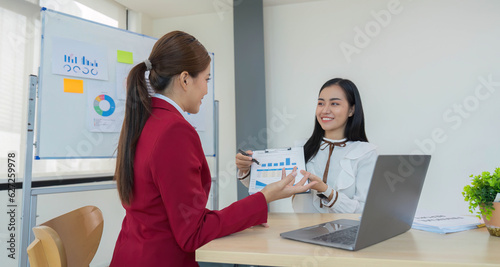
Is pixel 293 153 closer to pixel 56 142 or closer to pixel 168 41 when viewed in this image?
pixel 168 41

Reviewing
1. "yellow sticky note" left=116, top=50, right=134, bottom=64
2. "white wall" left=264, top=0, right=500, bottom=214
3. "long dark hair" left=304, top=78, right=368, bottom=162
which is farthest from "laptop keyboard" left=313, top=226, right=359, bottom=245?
"white wall" left=264, top=0, right=500, bottom=214

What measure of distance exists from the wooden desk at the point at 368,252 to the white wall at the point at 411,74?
8.15 ft

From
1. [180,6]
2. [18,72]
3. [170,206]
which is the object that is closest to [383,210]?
[170,206]

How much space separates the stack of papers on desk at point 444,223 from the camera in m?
1.12

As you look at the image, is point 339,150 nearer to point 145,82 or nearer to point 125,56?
point 145,82

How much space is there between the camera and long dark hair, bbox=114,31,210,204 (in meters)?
1.08

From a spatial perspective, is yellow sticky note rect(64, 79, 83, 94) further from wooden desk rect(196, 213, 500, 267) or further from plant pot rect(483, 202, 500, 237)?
plant pot rect(483, 202, 500, 237)

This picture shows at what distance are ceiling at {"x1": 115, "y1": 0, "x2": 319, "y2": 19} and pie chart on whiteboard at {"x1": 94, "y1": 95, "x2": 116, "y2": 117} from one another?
1.84 metres

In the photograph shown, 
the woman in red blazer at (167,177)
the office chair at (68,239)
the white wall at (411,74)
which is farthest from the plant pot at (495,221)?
the white wall at (411,74)

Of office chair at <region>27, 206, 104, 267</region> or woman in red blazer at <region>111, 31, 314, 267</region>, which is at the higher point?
woman in red blazer at <region>111, 31, 314, 267</region>

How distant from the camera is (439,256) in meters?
0.83

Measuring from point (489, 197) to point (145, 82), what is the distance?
111 centimetres

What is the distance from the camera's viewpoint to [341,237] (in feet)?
3.19

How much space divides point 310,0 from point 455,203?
2367 millimetres
